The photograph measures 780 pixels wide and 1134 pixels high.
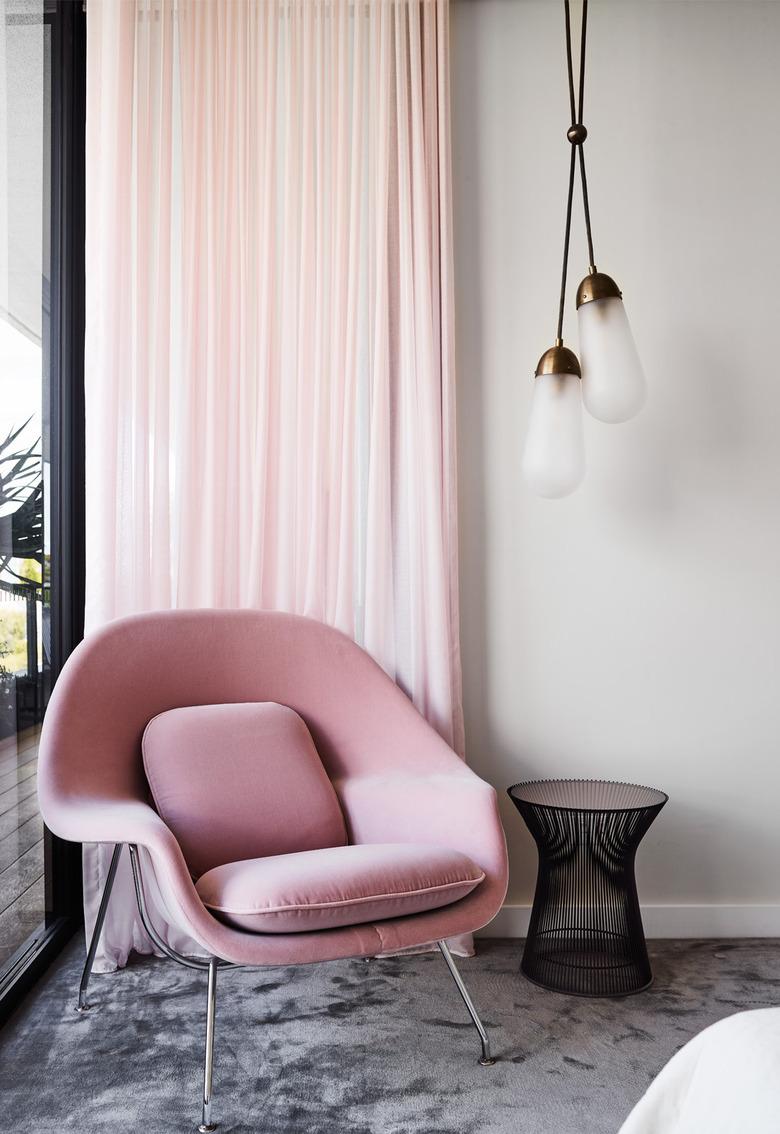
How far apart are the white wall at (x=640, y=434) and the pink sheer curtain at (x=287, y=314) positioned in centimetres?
16

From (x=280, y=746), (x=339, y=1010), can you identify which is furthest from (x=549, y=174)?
(x=339, y=1010)

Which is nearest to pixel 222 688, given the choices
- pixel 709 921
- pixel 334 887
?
pixel 334 887

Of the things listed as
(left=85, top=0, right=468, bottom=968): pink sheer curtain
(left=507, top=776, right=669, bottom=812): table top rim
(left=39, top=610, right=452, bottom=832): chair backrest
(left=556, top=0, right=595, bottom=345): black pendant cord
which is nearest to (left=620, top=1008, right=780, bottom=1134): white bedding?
(left=39, top=610, right=452, bottom=832): chair backrest

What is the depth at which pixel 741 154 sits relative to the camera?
101 inches

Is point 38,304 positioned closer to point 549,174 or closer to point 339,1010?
point 549,174

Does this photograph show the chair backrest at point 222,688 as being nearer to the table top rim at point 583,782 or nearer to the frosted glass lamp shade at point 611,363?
the table top rim at point 583,782

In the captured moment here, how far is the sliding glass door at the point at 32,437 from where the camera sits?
1987 millimetres

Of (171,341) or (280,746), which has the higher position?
(171,341)

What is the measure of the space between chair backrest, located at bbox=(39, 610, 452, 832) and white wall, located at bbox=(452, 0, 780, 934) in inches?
16.8

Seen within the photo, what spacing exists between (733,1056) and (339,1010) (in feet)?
4.31

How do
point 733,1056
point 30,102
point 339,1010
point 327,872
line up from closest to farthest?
point 733,1056
point 327,872
point 339,1010
point 30,102

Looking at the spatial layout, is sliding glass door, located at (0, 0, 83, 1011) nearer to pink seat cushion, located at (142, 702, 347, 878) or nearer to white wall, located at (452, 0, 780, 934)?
pink seat cushion, located at (142, 702, 347, 878)

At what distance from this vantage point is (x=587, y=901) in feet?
7.24

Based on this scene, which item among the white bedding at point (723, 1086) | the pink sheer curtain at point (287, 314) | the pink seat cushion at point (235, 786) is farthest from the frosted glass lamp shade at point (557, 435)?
the white bedding at point (723, 1086)
